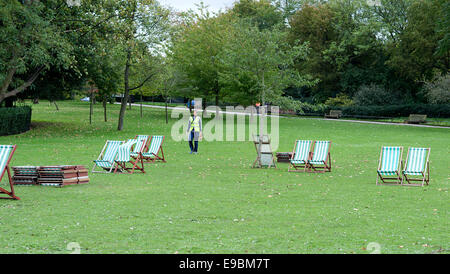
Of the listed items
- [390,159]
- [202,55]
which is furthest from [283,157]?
[202,55]

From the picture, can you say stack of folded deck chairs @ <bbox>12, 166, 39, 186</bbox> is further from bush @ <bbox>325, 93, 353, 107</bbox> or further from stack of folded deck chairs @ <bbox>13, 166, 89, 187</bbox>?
bush @ <bbox>325, 93, 353, 107</bbox>

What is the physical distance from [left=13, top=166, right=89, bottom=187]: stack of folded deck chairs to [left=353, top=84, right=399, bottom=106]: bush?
1812 inches

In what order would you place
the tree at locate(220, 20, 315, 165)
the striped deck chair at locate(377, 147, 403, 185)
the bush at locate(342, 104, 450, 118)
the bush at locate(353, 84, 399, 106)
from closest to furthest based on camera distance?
the striped deck chair at locate(377, 147, 403, 185) < the tree at locate(220, 20, 315, 165) < the bush at locate(342, 104, 450, 118) < the bush at locate(353, 84, 399, 106)

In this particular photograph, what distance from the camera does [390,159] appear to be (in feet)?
47.6

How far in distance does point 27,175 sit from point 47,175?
20.4 inches

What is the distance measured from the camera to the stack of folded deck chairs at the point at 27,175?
12930mm

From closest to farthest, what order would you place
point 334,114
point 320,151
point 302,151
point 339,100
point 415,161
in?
1. point 415,161
2. point 320,151
3. point 302,151
4. point 334,114
5. point 339,100

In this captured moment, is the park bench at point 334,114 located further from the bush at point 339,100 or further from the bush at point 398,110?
the bush at point 339,100

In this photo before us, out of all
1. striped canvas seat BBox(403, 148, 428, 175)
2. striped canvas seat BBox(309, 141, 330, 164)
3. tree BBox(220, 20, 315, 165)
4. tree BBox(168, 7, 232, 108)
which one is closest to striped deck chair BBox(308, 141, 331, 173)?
striped canvas seat BBox(309, 141, 330, 164)

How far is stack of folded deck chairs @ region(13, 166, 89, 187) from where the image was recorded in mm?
12797

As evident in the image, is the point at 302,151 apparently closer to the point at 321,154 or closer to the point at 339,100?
the point at 321,154

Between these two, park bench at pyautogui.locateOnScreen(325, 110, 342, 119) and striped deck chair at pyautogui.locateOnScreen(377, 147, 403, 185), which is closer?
striped deck chair at pyautogui.locateOnScreen(377, 147, 403, 185)

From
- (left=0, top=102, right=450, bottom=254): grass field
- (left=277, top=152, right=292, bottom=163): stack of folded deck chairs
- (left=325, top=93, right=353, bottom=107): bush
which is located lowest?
(left=277, top=152, right=292, bottom=163): stack of folded deck chairs

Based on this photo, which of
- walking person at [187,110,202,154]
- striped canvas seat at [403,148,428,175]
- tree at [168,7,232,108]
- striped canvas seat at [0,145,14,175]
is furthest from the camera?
tree at [168,7,232,108]
